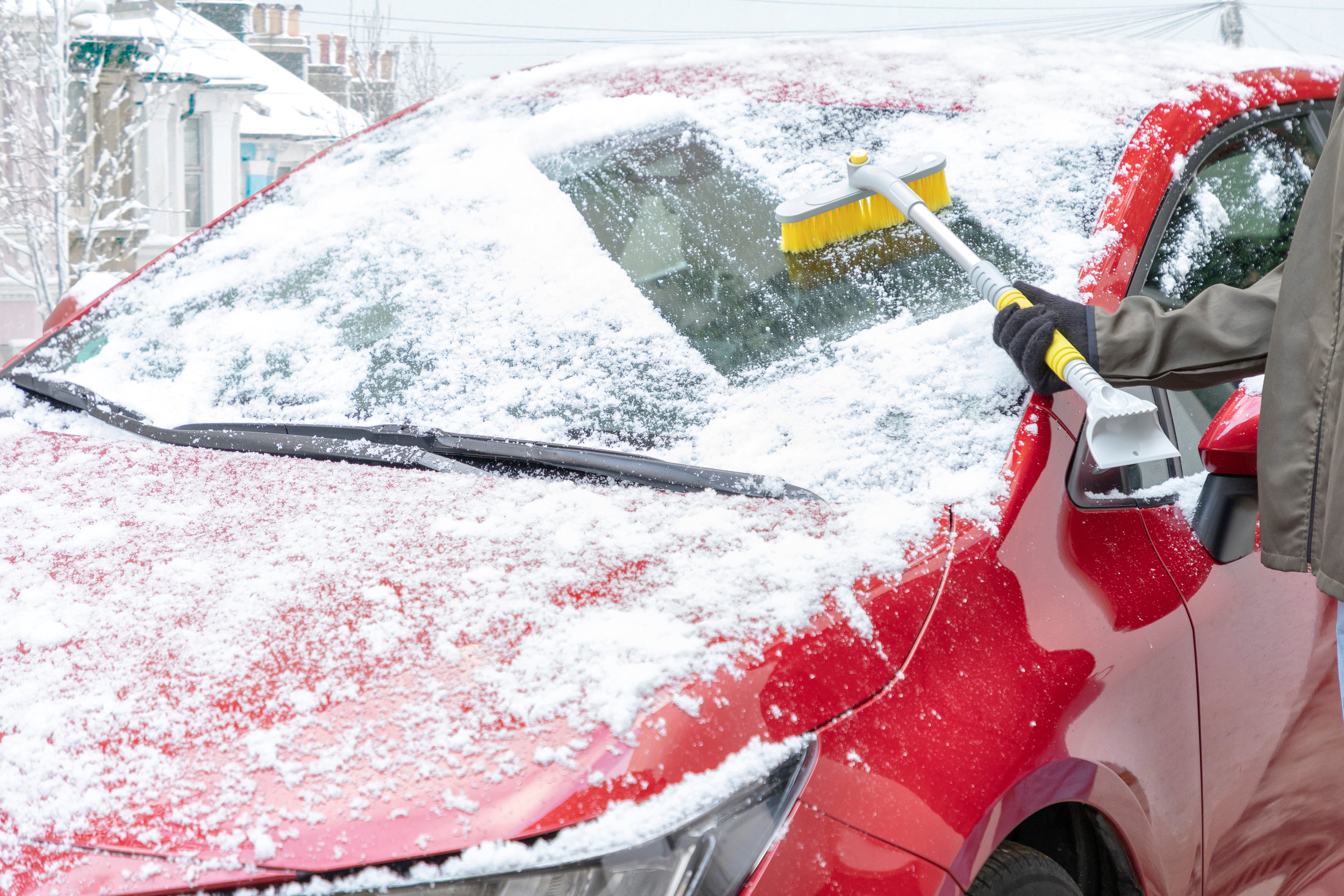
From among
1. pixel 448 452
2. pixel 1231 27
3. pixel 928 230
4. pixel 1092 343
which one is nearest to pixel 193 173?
pixel 448 452

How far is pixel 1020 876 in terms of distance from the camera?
1.32m

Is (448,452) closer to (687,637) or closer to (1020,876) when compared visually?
(687,637)

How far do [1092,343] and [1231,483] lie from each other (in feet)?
0.92

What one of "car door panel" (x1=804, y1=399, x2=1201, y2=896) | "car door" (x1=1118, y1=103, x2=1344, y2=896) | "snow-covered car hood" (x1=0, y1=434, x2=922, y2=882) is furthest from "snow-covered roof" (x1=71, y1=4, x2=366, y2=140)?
"car door panel" (x1=804, y1=399, x2=1201, y2=896)

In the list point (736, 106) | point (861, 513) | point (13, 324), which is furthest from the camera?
point (13, 324)

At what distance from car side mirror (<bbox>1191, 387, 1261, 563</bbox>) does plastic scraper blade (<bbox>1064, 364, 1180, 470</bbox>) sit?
12 cm

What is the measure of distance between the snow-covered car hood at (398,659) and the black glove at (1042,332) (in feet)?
1.14

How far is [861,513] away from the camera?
1.38m

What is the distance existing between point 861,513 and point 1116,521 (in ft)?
1.31

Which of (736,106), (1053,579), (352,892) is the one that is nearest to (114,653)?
(352,892)

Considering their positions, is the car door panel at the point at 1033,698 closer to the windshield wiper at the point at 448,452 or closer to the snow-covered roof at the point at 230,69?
the windshield wiper at the point at 448,452

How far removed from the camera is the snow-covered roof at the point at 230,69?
31.9 ft

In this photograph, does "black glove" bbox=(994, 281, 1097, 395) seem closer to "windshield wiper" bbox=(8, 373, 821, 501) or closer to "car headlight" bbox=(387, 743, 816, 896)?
"windshield wiper" bbox=(8, 373, 821, 501)

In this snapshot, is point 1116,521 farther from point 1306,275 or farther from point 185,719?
point 185,719
